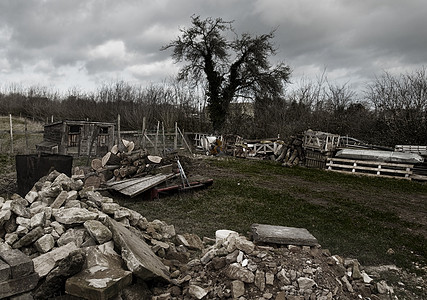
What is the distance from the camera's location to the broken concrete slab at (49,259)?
3311 millimetres

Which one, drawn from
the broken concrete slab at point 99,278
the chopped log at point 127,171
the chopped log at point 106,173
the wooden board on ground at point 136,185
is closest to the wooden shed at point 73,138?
the chopped log at point 106,173

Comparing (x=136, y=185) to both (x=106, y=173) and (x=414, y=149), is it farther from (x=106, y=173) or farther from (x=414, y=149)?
(x=414, y=149)

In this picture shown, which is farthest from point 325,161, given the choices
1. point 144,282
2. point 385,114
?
point 144,282

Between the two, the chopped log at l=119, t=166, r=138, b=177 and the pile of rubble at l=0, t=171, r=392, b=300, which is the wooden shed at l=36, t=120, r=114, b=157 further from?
the pile of rubble at l=0, t=171, r=392, b=300

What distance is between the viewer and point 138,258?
12.0 feet

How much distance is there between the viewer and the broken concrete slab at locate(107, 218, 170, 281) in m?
3.52

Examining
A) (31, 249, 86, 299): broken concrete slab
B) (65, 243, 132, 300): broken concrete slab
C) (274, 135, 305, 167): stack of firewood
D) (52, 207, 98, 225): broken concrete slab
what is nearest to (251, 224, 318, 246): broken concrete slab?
(65, 243, 132, 300): broken concrete slab

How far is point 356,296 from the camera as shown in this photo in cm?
393

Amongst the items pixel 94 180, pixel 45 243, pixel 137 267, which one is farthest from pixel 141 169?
pixel 137 267

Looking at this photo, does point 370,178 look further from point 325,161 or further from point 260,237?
point 260,237

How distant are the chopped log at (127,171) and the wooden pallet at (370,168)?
968cm

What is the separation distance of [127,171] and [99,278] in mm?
7795

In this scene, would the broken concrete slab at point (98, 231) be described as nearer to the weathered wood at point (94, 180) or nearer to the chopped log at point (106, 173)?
the weathered wood at point (94, 180)

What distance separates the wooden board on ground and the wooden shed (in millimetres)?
4807
